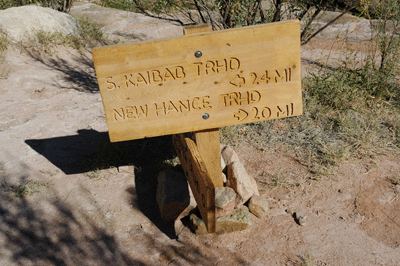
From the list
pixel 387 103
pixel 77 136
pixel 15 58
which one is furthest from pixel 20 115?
pixel 387 103

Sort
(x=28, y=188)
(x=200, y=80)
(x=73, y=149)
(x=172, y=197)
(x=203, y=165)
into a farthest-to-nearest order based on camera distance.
Answer: (x=73, y=149), (x=28, y=188), (x=172, y=197), (x=203, y=165), (x=200, y=80)

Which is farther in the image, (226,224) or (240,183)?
(240,183)

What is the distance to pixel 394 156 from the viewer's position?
342 cm

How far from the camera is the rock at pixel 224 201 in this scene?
2.63 m

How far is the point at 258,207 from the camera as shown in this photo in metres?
2.81

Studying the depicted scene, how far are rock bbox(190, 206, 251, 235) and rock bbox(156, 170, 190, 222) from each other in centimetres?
15

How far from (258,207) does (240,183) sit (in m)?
0.23

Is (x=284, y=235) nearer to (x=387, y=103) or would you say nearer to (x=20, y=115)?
(x=387, y=103)

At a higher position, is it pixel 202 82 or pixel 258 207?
pixel 202 82

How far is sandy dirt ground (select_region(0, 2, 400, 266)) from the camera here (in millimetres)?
2482

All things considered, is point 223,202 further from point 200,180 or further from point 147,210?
point 147,210

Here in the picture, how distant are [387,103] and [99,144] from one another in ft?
11.4

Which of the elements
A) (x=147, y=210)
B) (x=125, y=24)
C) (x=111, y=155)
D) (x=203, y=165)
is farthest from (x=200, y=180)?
(x=125, y=24)

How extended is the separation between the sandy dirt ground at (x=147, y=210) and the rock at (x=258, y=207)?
0.18 ft
